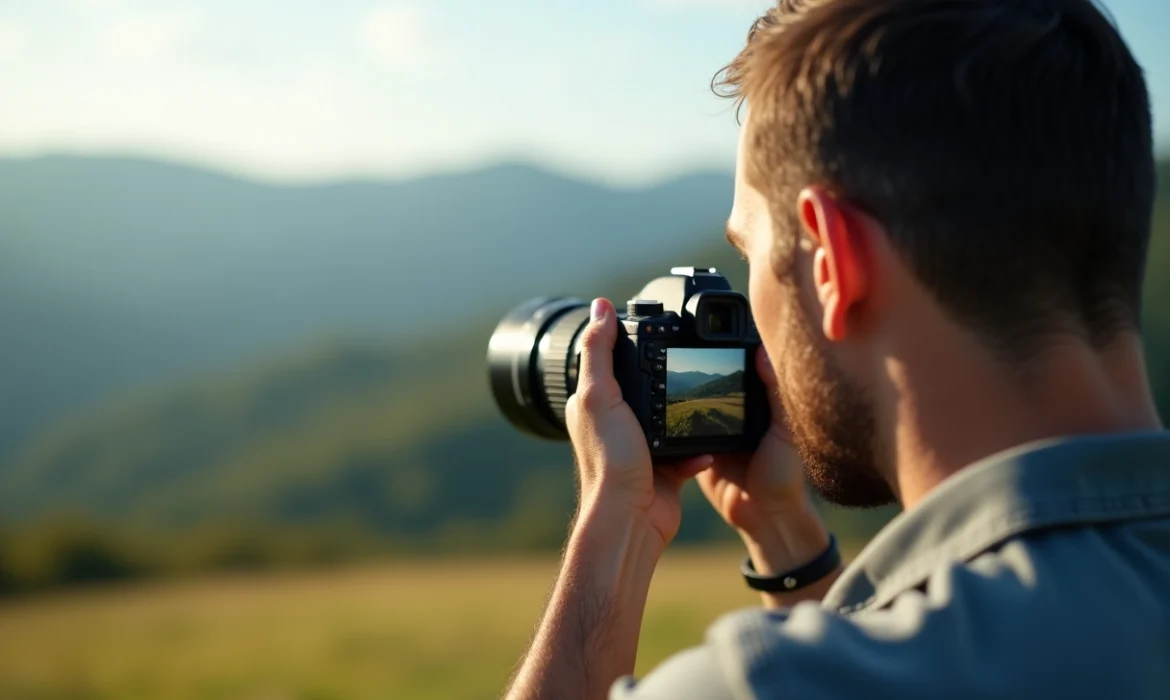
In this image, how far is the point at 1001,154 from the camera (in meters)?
1.25

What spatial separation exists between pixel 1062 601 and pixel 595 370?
1.20 meters

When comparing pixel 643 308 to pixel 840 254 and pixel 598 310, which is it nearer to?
pixel 598 310

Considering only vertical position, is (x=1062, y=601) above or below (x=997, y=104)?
below

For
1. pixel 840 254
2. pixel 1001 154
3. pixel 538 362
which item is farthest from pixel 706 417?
pixel 1001 154

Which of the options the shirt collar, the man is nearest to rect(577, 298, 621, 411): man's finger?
the man

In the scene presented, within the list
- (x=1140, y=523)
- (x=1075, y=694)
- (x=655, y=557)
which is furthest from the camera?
(x=655, y=557)

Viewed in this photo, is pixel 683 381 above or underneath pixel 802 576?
above

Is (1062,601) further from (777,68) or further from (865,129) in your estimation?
(777,68)

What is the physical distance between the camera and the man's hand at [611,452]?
6.81 feet

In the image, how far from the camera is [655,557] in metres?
2.09

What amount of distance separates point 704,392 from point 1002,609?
4.15 ft

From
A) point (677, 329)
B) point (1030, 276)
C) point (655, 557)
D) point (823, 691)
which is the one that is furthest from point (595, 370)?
point (823, 691)

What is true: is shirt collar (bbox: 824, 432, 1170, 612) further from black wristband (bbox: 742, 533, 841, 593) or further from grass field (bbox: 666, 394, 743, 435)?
black wristband (bbox: 742, 533, 841, 593)

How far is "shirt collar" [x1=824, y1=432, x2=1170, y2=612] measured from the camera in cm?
114
